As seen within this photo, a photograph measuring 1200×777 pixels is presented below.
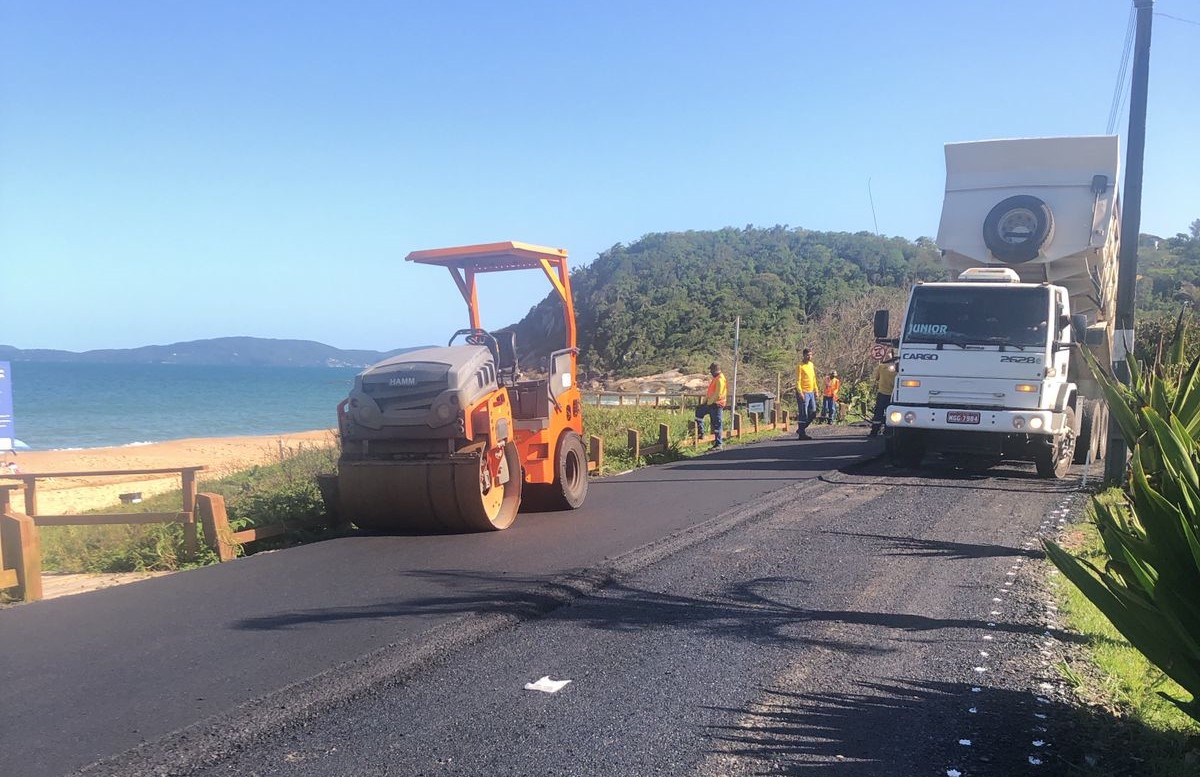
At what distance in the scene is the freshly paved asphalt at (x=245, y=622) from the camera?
441 cm

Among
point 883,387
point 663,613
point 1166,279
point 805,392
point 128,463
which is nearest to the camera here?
point 663,613

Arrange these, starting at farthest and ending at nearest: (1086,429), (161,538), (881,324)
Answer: (1086,429) → (881,324) → (161,538)

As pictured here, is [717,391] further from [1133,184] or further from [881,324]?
[1133,184]

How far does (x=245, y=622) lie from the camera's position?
5.96 metres

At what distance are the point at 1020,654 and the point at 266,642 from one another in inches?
171

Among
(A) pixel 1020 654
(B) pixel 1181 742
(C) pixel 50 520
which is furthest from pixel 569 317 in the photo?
(B) pixel 1181 742

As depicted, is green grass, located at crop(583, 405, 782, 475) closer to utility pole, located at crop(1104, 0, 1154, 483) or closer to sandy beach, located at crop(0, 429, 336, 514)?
sandy beach, located at crop(0, 429, 336, 514)

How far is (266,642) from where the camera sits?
18.1ft

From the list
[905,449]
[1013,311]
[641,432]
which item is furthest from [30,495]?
[1013,311]

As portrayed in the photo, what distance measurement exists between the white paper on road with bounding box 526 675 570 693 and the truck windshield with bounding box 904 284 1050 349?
9.36 metres

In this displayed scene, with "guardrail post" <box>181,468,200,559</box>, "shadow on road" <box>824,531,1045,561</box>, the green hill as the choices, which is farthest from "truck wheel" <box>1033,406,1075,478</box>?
the green hill

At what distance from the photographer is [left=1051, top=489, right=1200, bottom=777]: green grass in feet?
13.2

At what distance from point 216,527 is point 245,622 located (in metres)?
2.41

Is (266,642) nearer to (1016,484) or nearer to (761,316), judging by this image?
(1016,484)
